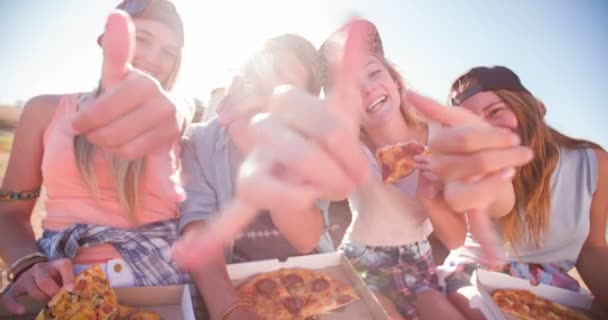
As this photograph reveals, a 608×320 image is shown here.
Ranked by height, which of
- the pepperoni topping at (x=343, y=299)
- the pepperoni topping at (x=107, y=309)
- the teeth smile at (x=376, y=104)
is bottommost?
the pepperoni topping at (x=343, y=299)

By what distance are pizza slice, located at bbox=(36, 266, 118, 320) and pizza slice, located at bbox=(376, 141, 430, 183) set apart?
1.31 m

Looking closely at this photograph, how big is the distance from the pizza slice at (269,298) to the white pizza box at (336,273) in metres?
0.05

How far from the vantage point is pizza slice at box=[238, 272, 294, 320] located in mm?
1509

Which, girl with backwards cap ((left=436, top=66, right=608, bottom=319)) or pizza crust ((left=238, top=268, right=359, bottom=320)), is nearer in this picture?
pizza crust ((left=238, top=268, right=359, bottom=320))

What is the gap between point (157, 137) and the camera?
30.5 inches

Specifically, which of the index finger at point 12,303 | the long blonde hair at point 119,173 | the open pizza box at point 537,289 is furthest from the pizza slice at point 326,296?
the index finger at point 12,303

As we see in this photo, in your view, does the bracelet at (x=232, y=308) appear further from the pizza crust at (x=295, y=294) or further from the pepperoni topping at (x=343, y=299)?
the pepperoni topping at (x=343, y=299)

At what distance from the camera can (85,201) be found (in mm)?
1645

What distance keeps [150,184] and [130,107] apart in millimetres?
1083

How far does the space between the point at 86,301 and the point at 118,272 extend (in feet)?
1.02

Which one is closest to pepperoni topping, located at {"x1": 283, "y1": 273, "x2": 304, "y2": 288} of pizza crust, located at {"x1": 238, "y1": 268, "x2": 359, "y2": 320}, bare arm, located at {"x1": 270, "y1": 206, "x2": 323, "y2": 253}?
pizza crust, located at {"x1": 238, "y1": 268, "x2": 359, "y2": 320}

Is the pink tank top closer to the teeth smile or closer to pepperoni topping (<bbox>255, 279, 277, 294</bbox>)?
pepperoni topping (<bbox>255, 279, 277, 294</bbox>)

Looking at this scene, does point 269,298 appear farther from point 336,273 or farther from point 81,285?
point 81,285

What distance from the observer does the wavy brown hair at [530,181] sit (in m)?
2.10
